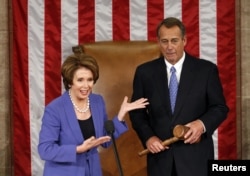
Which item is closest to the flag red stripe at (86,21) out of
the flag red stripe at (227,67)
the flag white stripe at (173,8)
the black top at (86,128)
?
the flag white stripe at (173,8)

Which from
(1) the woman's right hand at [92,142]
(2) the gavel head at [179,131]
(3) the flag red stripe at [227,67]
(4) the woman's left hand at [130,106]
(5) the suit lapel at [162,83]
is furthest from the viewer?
(3) the flag red stripe at [227,67]

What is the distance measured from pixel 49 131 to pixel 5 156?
1.74 meters

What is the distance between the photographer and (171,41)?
10.0 ft

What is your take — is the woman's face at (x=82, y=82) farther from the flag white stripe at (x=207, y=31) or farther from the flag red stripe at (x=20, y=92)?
the flag white stripe at (x=207, y=31)

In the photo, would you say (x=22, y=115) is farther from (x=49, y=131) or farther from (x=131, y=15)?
(x=49, y=131)

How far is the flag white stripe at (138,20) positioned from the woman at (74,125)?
1.50m

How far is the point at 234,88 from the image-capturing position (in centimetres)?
438

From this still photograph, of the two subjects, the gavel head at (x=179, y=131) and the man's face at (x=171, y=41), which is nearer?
the gavel head at (x=179, y=131)

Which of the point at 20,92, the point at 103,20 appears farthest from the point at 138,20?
the point at 20,92

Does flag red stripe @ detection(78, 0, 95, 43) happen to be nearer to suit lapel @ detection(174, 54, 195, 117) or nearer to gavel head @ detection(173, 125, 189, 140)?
suit lapel @ detection(174, 54, 195, 117)

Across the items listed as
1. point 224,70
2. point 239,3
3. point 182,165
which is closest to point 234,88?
point 224,70

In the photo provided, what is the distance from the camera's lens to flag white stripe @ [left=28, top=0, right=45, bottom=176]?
4367mm

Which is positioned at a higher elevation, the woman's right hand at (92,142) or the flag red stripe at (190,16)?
the flag red stripe at (190,16)

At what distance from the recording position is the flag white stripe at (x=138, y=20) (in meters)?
4.38
